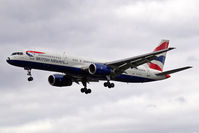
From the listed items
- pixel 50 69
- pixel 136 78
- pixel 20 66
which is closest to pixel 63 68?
pixel 50 69

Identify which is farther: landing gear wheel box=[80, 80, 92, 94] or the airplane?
landing gear wheel box=[80, 80, 92, 94]

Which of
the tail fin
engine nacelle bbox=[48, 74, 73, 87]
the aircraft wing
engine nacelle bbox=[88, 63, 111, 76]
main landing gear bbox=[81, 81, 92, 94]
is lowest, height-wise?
engine nacelle bbox=[88, 63, 111, 76]

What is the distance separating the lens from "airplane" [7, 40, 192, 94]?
233 ft

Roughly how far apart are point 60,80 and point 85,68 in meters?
8.00

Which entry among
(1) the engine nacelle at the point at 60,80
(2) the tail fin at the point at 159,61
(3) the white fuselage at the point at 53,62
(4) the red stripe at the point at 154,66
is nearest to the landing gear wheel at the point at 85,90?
(1) the engine nacelle at the point at 60,80

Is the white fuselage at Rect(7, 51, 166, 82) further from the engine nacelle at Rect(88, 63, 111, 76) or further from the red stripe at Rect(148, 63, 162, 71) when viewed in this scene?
the red stripe at Rect(148, 63, 162, 71)

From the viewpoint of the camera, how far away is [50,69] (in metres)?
71.5

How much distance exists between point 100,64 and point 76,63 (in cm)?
366

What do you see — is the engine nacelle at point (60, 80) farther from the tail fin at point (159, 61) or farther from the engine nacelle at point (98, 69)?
the tail fin at point (159, 61)

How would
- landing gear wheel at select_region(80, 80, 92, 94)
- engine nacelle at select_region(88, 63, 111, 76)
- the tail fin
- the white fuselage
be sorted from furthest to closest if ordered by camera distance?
the tail fin
landing gear wheel at select_region(80, 80, 92, 94)
engine nacelle at select_region(88, 63, 111, 76)
the white fuselage

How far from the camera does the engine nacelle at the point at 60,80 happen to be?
261 feet

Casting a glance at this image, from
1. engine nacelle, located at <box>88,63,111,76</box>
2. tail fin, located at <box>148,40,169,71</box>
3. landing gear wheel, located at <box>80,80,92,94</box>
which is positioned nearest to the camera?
engine nacelle, located at <box>88,63,111,76</box>

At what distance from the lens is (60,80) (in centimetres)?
7962

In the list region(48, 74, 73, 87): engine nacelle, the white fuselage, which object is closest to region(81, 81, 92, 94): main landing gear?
region(48, 74, 73, 87): engine nacelle
